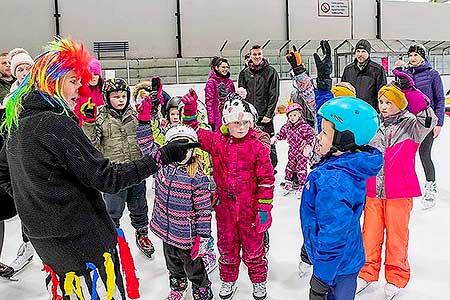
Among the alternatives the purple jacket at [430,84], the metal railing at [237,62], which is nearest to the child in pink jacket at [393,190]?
the purple jacket at [430,84]

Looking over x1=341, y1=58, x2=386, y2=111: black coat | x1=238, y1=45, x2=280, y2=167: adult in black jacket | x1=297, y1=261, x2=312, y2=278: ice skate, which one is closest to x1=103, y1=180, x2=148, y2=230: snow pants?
x1=297, y1=261, x2=312, y2=278: ice skate

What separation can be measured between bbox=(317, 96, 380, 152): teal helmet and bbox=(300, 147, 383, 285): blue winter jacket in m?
0.05

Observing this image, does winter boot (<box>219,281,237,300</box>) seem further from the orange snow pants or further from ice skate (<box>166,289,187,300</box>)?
the orange snow pants

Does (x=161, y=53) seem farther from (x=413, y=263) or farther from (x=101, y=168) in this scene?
(x=101, y=168)

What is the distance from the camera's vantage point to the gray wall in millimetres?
10898

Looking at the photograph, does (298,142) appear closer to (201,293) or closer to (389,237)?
(389,237)

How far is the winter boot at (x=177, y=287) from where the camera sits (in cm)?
240

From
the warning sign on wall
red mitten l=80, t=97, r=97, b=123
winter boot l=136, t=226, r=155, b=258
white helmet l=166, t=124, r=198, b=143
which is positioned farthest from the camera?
the warning sign on wall

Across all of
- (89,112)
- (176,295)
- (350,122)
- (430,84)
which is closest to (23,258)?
(89,112)

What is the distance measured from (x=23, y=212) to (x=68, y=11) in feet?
34.9

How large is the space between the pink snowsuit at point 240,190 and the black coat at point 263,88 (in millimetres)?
2354

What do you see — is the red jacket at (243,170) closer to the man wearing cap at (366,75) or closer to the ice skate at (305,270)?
the ice skate at (305,270)

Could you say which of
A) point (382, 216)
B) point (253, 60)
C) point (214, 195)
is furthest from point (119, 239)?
point (253, 60)

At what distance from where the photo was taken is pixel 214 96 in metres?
4.57
